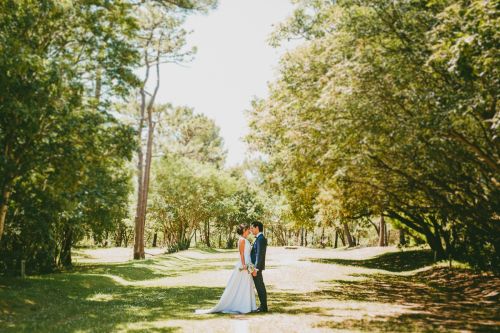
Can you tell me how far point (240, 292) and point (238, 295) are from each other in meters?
0.10

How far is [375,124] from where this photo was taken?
1223 cm

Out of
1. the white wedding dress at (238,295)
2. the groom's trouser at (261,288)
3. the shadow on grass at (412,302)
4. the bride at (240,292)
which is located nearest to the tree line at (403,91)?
the shadow on grass at (412,302)

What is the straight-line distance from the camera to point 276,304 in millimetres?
14297

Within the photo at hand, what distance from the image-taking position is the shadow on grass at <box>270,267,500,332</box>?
1112 cm

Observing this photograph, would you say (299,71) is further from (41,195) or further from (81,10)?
(41,195)

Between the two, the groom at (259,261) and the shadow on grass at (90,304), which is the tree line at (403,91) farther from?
the shadow on grass at (90,304)

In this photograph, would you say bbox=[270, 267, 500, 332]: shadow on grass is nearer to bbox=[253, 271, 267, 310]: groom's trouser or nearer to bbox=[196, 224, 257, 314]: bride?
bbox=[253, 271, 267, 310]: groom's trouser

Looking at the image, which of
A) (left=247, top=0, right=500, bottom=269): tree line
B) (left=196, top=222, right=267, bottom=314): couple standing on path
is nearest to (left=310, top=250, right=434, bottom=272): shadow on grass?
(left=247, top=0, right=500, bottom=269): tree line

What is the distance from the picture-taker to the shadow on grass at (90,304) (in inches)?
444

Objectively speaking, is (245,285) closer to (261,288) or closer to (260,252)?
(261,288)

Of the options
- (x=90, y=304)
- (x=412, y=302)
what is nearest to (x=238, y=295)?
(x=90, y=304)

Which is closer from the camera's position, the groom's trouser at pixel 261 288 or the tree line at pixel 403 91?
the tree line at pixel 403 91

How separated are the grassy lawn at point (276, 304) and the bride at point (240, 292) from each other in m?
0.44

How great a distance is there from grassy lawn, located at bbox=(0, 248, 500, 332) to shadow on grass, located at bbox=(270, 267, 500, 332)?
0.03 meters
